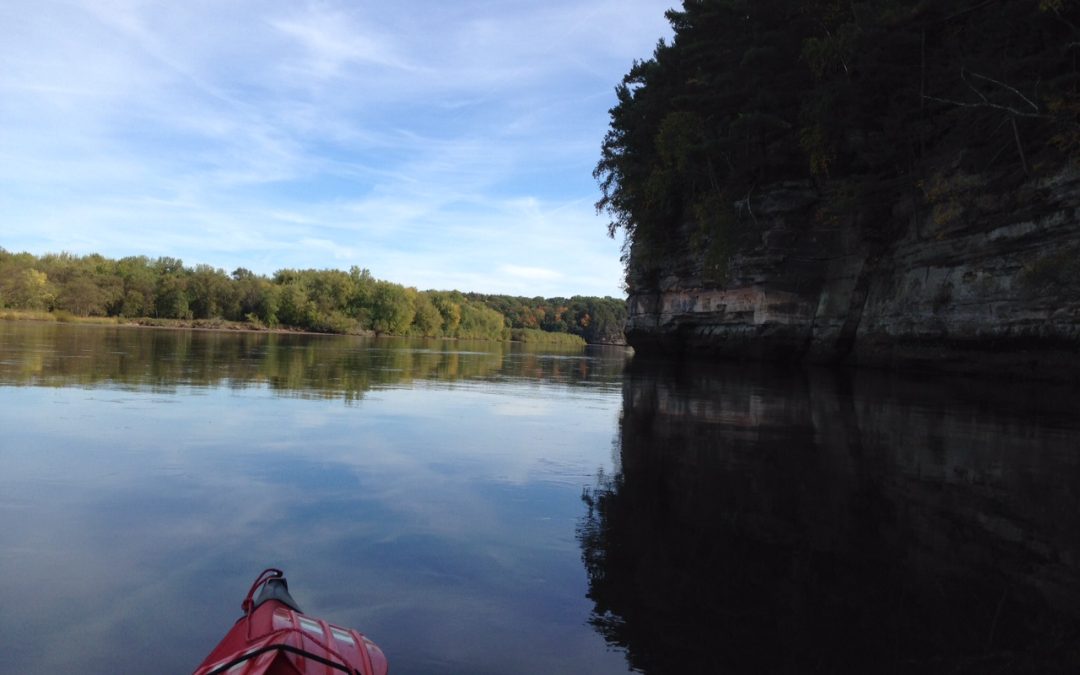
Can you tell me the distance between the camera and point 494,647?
3.34m

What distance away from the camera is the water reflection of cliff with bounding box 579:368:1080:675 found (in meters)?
3.44

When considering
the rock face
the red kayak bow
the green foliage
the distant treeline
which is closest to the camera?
the red kayak bow

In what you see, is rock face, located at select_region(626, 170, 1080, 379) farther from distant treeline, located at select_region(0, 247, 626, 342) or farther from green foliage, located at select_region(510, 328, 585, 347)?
green foliage, located at select_region(510, 328, 585, 347)

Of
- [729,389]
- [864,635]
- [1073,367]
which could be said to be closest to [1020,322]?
[1073,367]

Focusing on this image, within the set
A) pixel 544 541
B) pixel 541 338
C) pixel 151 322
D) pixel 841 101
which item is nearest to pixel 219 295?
pixel 151 322

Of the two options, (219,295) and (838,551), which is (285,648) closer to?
(838,551)

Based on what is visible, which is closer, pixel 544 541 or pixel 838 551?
pixel 838 551

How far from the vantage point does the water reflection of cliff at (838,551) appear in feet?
11.3

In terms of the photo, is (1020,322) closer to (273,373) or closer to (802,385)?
(802,385)

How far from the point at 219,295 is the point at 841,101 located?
104957 mm

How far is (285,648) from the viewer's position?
246cm

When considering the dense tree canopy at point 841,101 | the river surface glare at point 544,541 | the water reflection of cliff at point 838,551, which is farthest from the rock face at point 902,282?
the water reflection of cliff at point 838,551

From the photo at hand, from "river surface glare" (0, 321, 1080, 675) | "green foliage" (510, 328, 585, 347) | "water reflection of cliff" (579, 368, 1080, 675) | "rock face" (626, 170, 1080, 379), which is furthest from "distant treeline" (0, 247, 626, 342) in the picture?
"water reflection of cliff" (579, 368, 1080, 675)

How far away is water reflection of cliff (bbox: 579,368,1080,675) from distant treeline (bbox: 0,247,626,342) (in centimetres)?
10086
